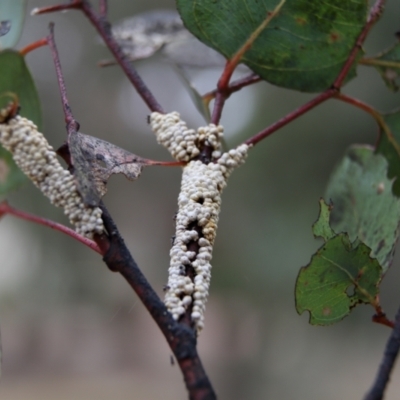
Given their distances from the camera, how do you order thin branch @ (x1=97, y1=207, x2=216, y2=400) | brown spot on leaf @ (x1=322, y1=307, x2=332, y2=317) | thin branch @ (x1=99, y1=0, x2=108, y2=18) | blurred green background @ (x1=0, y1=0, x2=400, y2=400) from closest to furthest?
1. thin branch @ (x1=97, y1=207, x2=216, y2=400)
2. brown spot on leaf @ (x1=322, y1=307, x2=332, y2=317)
3. thin branch @ (x1=99, y1=0, x2=108, y2=18)
4. blurred green background @ (x1=0, y1=0, x2=400, y2=400)

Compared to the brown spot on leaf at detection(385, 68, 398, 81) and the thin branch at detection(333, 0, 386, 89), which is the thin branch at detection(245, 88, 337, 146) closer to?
the thin branch at detection(333, 0, 386, 89)

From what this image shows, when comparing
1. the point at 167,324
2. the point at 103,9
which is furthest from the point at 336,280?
the point at 103,9

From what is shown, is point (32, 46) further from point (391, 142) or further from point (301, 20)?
point (391, 142)

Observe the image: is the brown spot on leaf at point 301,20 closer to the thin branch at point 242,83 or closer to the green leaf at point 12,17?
the thin branch at point 242,83

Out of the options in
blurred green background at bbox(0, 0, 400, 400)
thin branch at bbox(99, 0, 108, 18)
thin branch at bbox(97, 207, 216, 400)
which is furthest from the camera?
blurred green background at bbox(0, 0, 400, 400)

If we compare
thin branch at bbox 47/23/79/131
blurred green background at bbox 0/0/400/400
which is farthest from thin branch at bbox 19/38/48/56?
blurred green background at bbox 0/0/400/400

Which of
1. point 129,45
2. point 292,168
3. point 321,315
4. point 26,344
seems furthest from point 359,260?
point 26,344
